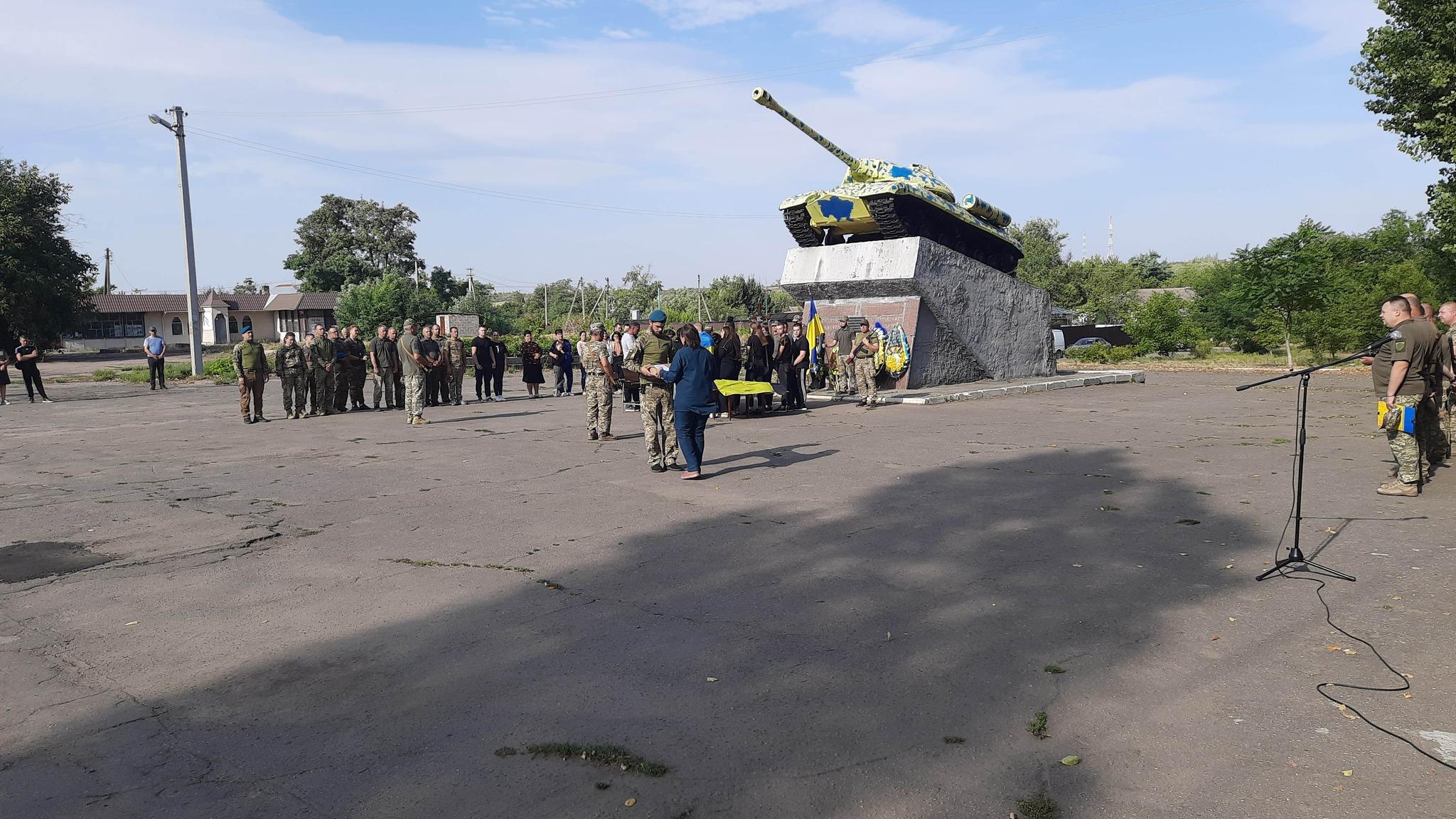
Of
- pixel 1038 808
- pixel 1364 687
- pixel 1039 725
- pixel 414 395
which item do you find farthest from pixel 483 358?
pixel 1038 808

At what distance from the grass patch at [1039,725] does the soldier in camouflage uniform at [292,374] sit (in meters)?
15.2

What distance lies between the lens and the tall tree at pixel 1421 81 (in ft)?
59.1

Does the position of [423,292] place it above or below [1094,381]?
above

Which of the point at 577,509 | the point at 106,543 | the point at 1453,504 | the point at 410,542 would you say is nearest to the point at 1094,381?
the point at 1453,504

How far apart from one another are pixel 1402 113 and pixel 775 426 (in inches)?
640

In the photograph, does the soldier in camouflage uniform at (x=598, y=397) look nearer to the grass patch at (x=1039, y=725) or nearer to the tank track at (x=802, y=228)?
the grass patch at (x=1039, y=725)

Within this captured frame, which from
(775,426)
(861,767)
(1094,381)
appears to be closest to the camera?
(861,767)

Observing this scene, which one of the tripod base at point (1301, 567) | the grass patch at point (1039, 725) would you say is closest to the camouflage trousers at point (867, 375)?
the tripod base at point (1301, 567)

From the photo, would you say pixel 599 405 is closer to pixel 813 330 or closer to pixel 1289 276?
pixel 813 330

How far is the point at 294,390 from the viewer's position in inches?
648

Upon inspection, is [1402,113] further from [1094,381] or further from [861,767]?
[861,767]

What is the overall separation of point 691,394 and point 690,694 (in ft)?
18.5

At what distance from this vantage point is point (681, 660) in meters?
4.57

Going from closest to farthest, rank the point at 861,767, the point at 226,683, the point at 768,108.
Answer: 1. the point at 861,767
2. the point at 226,683
3. the point at 768,108
